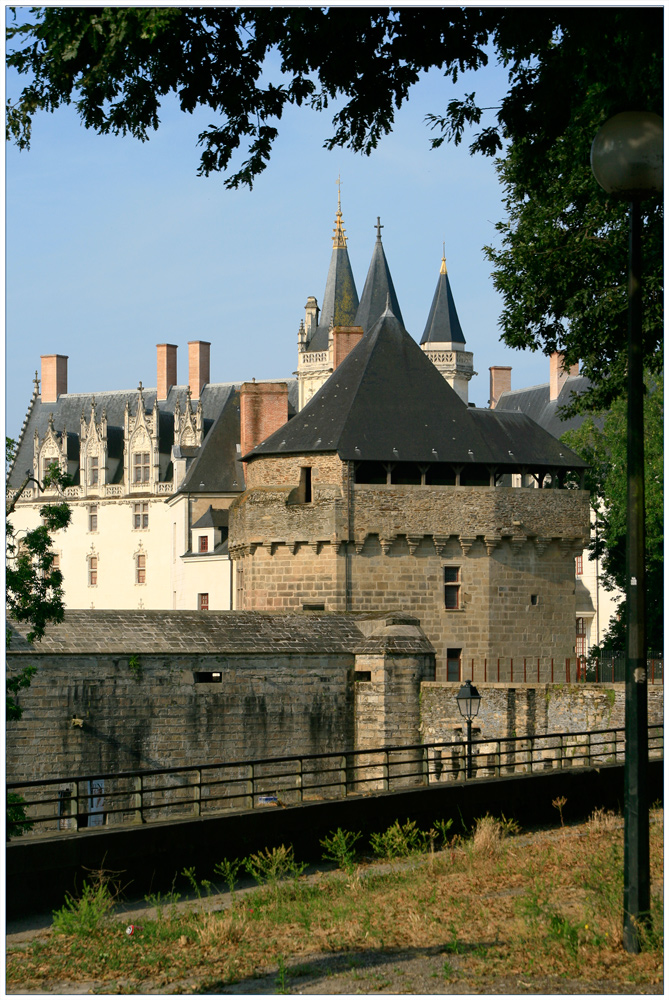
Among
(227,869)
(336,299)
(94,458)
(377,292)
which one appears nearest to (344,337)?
(377,292)

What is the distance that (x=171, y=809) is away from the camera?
78.2ft

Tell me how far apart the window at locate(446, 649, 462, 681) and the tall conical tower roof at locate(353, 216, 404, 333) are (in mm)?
29155

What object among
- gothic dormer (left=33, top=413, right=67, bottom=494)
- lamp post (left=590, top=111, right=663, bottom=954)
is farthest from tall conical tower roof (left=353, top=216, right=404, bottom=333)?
lamp post (left=590, top=111, right=663, bottom=954)

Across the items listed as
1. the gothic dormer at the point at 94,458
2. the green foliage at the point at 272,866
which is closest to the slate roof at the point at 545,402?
the gothic dormer at the point at 94,458

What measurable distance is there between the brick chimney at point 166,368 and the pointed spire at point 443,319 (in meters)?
13.5

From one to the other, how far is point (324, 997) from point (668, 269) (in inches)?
170

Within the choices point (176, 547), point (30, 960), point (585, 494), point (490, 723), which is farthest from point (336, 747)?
point (176, 547)

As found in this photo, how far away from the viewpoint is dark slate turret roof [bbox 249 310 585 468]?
3212 cm

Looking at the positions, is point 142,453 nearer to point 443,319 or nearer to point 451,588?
point 443,319

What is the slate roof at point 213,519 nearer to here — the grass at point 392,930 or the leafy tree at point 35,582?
the leafy tree at point 35,582

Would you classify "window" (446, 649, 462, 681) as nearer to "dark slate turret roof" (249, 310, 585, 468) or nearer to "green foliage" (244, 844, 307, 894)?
"dark slate turret roof" (249, 310, 585, 468)

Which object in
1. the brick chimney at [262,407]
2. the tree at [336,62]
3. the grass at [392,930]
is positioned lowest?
the grass at [392,930]

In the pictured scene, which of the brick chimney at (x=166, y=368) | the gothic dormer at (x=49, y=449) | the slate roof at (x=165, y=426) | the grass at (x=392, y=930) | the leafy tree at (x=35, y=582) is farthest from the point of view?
the brick chimney at (x=166, y=368)

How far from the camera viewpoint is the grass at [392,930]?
6.79 meters
